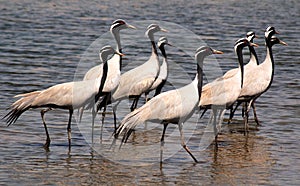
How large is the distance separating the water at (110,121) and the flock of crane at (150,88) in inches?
16.4

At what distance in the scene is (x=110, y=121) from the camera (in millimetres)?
12961

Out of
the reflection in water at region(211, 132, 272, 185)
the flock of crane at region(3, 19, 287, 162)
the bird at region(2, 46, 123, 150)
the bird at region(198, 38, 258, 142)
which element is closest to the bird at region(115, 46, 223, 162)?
the flock of crane at region(3, 19, 287, 162)

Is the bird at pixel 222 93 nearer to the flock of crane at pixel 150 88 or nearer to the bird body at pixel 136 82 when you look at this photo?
the flock of crane at pixel 150 88

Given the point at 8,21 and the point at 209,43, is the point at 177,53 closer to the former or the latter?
the point at 209,43

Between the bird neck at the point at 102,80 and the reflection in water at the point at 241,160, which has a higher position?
the bird neck at the point at 102,80

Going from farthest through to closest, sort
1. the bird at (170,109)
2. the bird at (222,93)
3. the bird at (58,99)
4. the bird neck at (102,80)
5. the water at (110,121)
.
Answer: the bird at (222,93) → the bird neck at (102,80) → the bird at (58,99) → the bird at (170,109) → the water at (110,121)

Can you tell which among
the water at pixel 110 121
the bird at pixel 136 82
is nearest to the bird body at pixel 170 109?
the water at pixel 110 121

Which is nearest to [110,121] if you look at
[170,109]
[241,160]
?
[170,109]

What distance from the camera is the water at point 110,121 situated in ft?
31.4

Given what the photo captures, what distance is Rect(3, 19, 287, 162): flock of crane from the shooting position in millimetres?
10312

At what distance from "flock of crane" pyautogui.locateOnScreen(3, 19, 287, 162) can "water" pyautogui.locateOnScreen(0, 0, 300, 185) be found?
42 cm

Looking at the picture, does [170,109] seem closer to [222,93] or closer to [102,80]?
[102,80]

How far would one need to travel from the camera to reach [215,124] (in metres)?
11.5

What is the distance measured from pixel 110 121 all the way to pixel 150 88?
90 centimetres
